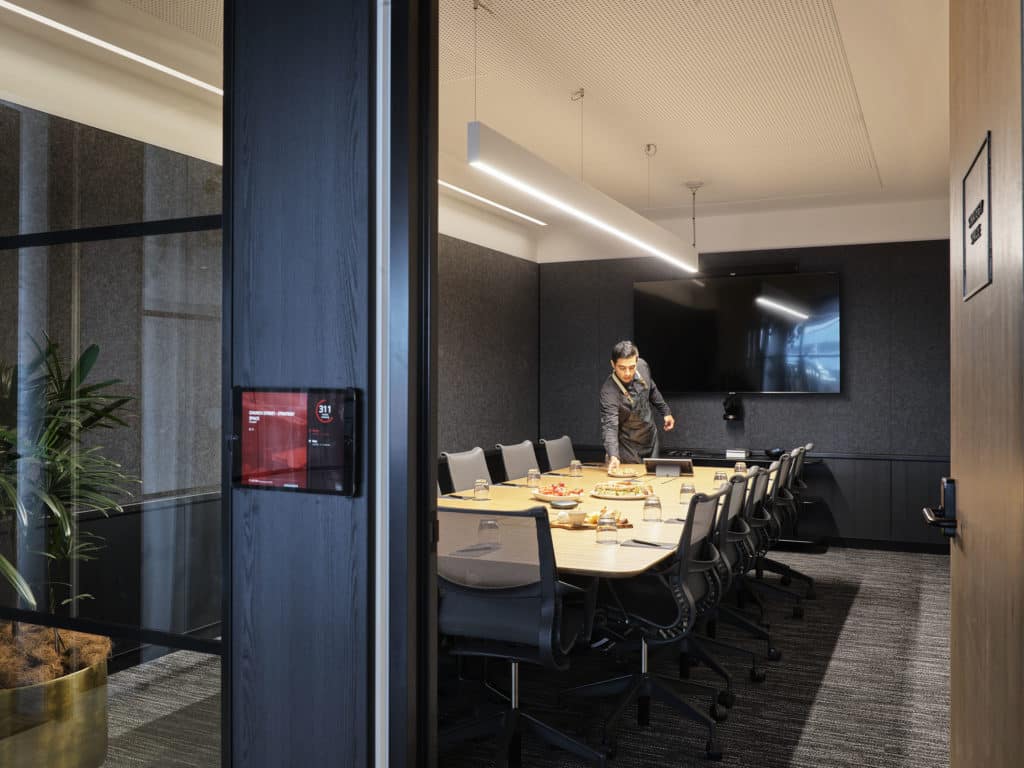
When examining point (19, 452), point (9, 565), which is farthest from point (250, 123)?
point (9, 565)

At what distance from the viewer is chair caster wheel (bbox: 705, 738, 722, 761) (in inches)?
119

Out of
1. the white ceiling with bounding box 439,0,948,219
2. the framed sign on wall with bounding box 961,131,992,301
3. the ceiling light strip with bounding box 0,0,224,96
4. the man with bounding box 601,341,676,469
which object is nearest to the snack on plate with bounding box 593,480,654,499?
the man with bounding box 601,341,676,469

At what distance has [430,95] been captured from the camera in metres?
1.75

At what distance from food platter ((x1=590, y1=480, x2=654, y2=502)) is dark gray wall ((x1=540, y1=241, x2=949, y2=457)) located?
10.6ft

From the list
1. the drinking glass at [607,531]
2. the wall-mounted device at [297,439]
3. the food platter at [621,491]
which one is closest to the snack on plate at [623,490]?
the food platter at [621,491]

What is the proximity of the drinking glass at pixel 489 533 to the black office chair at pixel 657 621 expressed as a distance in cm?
72

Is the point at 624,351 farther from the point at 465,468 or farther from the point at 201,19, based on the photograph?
the point at 201,19

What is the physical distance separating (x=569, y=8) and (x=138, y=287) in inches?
95.9

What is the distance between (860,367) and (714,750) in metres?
5.00

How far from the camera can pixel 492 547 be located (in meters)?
2.72

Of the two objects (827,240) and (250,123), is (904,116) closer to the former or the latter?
(827,240)

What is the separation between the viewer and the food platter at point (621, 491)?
4.36 m

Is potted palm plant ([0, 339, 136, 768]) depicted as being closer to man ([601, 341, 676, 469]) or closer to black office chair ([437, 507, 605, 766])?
black office chair ([437, 507, 605, 766])

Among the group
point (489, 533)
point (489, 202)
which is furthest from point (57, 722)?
point (489, 202)
